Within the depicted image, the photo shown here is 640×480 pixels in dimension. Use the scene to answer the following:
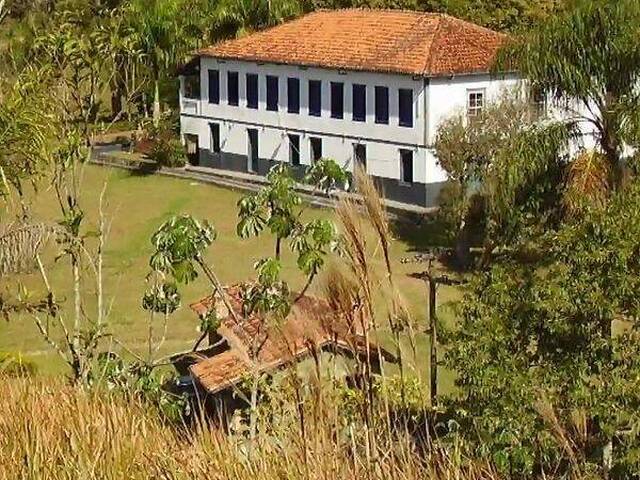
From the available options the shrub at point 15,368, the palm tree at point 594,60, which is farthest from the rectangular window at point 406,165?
the shrub at point 15,368

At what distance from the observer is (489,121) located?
2714 cm

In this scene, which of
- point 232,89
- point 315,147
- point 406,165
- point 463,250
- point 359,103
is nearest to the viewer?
point 463,250

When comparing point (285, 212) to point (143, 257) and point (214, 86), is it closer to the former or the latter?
point (143, 257)

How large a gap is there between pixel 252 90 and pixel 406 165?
6.47m

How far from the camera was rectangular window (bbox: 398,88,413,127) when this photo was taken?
3169 centimetres

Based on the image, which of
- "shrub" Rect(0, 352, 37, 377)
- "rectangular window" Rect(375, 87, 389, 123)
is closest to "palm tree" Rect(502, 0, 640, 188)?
"shrub" Rect(0, 352, 37, 377)

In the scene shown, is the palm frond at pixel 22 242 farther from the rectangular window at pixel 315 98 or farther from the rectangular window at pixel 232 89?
A: the rectangular window at pixel 232 89

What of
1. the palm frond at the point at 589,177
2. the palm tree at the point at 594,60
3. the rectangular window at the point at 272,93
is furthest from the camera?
the rectangular window at the point at 272,93

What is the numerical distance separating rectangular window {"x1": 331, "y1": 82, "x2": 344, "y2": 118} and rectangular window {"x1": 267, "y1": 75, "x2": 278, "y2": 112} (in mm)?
2268

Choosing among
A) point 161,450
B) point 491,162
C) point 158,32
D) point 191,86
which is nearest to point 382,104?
point 491,162

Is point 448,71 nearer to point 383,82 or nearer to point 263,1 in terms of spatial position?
point 383,82

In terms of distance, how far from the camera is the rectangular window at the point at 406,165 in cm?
3191

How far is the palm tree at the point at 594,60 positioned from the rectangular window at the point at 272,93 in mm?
20074

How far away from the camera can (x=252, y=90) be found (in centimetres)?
3650
